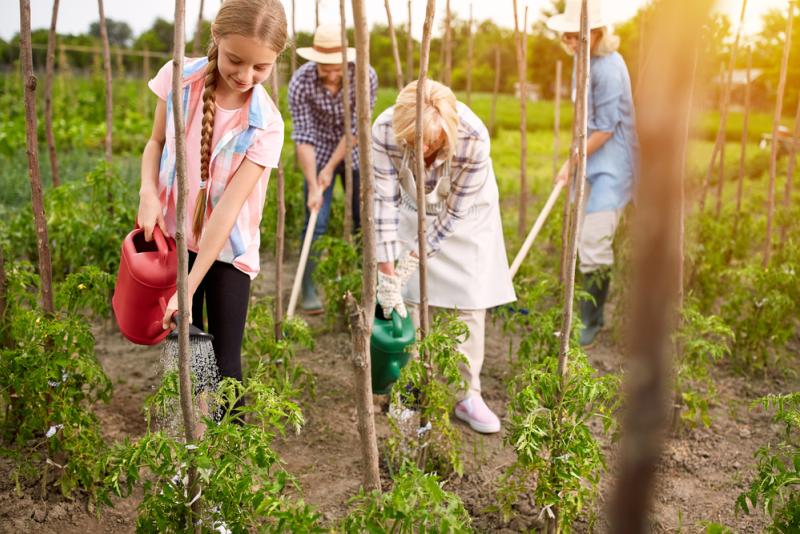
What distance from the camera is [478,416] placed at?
254cm

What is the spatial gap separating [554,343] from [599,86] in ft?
4.13

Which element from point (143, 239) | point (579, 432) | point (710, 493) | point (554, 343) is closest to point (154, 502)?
point (143, 239)

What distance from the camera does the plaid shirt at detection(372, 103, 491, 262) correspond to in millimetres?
2320

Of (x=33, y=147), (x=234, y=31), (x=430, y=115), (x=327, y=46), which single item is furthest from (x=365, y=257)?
(x=327, y=46)

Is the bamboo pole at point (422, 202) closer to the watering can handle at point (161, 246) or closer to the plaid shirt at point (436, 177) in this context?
the plaid shirt at point (436, 177)

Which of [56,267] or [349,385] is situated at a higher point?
[56,267]

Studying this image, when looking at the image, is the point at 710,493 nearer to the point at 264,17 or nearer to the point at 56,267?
the point at 264,17

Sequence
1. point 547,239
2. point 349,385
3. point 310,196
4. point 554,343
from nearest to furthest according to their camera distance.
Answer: point 554,343 < point 349,385 < point 310,196 < point 547,239

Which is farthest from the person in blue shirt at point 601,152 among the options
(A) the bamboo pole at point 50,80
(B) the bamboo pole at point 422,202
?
(A) the bamboo pole at point 50,80

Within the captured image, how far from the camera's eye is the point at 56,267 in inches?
125

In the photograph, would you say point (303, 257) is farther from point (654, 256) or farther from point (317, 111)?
point (654, 256)

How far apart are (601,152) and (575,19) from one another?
0.59 metres

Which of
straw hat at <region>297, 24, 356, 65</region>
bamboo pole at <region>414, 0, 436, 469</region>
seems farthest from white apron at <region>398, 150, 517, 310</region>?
straw hat at <region>297, 24, 356, 65</region>

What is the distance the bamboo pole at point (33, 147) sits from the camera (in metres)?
1.72
